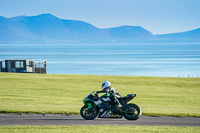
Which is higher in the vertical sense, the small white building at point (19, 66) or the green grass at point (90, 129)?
the small white building at point (19, 66)

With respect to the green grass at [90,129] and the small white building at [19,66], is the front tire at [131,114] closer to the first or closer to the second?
the green grass at [90,129]

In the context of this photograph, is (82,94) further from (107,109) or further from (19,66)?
(19,66)

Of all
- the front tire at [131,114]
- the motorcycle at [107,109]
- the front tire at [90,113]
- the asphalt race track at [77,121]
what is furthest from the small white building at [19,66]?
the front tire at [131,114]

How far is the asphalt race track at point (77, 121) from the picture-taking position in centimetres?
1221

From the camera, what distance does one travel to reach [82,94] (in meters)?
23.4

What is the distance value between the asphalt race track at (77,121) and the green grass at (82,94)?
107 cm

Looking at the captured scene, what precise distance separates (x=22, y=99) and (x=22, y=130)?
366 inches

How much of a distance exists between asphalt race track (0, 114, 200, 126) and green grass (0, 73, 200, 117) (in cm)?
107

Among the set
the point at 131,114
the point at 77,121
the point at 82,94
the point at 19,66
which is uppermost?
the point at 19,66

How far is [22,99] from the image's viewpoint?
1945 centimetres

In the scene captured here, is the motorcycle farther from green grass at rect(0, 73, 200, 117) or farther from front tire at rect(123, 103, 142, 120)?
green grass at rect(0, 73, 200, 117)

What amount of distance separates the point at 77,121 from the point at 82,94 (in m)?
10.7

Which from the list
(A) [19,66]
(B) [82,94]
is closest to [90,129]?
(B) [82,94]

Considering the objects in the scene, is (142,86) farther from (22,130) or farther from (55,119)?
(22,130)
